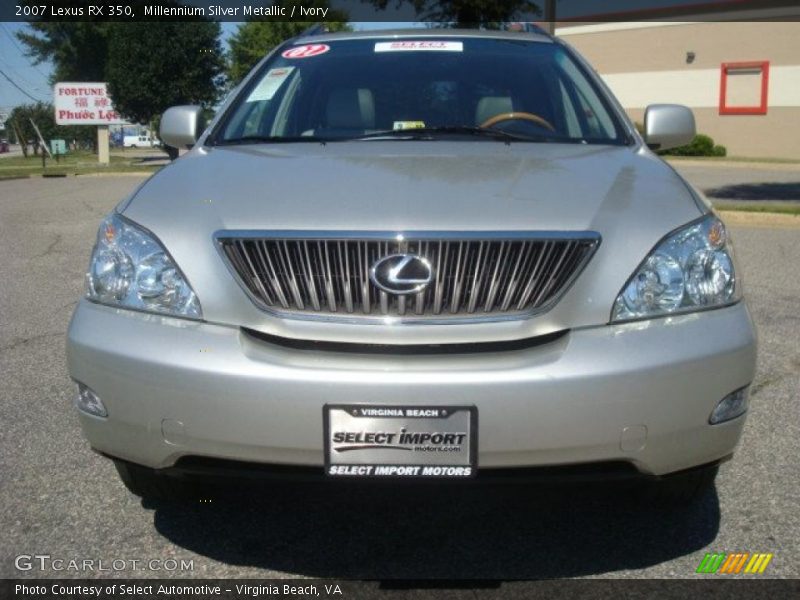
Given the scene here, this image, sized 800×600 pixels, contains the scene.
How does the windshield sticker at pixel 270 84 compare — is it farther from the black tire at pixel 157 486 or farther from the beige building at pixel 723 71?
the beige building at pixel 723 71

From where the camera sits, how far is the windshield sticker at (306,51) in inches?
165

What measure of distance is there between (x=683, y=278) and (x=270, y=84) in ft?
7.07

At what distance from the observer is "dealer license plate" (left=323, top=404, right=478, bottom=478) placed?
2.31m

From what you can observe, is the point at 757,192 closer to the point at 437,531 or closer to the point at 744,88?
the point at 437,531

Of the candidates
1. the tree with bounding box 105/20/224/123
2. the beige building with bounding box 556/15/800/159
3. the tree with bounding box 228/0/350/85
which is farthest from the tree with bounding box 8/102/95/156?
the beige building with bounding box 556/15/800/159

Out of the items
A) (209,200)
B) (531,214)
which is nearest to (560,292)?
(531,214)

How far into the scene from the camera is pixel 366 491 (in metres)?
3.21

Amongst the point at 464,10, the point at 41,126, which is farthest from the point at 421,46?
the point at 41,126

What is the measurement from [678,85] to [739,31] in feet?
9.66

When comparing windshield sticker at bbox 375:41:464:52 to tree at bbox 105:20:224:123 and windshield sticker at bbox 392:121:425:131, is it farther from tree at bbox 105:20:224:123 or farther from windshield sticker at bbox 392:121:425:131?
tree at bbox 105:20:224:123

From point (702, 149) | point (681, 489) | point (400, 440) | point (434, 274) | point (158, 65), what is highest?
point (434, 274)

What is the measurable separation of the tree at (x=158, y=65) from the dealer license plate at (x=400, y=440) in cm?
4234

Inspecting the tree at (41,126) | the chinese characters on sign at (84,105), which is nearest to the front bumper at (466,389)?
the chinese characters on sign at (84,105)

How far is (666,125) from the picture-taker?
384cm
